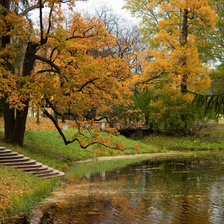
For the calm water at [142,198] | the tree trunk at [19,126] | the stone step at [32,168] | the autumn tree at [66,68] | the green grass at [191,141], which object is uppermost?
the autumn tree at [66,68]

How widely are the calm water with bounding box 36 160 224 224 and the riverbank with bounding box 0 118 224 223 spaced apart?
90cm

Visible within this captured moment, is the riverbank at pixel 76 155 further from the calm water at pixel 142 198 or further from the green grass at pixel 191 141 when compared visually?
the calm water at pixel 142 198

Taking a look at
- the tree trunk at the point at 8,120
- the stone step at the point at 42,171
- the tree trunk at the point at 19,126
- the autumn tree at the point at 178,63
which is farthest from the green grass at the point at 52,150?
the autumn tree at the point at 178,63

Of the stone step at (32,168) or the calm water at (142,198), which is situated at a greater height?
the stone step at (32,168)

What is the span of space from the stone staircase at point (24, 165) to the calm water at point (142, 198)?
1.34 metres

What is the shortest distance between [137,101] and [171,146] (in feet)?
22.0

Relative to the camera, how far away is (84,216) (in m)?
10.1

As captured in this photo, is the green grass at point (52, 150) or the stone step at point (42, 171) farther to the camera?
the green grass at point (52, 150)

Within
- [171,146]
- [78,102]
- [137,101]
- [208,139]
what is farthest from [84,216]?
[137,101]

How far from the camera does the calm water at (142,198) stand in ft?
31.8

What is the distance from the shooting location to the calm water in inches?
381

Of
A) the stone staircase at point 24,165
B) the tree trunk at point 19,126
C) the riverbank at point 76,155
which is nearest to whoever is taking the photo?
the riverbank at point 76,155

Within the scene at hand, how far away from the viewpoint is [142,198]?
12.4m

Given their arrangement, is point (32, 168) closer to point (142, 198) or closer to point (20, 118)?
point (20, 118)
